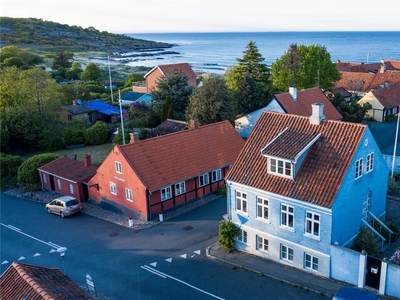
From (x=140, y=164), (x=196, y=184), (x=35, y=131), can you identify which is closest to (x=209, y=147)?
(x=196, y=184)

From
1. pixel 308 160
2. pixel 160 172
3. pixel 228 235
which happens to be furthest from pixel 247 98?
pixel 308 160

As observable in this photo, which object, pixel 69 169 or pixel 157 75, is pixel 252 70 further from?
pixel 69 169

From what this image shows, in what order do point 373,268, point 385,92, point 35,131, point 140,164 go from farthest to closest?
1. point 385,92
2. point 35,131
3. point 140,164
4. point 373,268

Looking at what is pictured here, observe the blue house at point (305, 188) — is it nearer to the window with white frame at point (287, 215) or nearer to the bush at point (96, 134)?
the window with white frame at point (287, 215)

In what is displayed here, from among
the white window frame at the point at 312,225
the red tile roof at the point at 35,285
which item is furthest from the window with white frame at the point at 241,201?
the red tile roof at the point at 35,285

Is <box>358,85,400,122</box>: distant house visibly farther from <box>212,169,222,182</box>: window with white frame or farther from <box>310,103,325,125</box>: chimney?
<box>310,103,325,125</box>: chimney

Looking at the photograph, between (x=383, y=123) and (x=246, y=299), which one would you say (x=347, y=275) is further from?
(x=383, y=123)

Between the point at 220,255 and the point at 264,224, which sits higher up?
the point at 264,224

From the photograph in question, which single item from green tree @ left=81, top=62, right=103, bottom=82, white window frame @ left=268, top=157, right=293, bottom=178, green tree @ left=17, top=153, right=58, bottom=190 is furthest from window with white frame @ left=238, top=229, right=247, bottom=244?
green tree @ left=81, top=62, right=103, bottom=82
